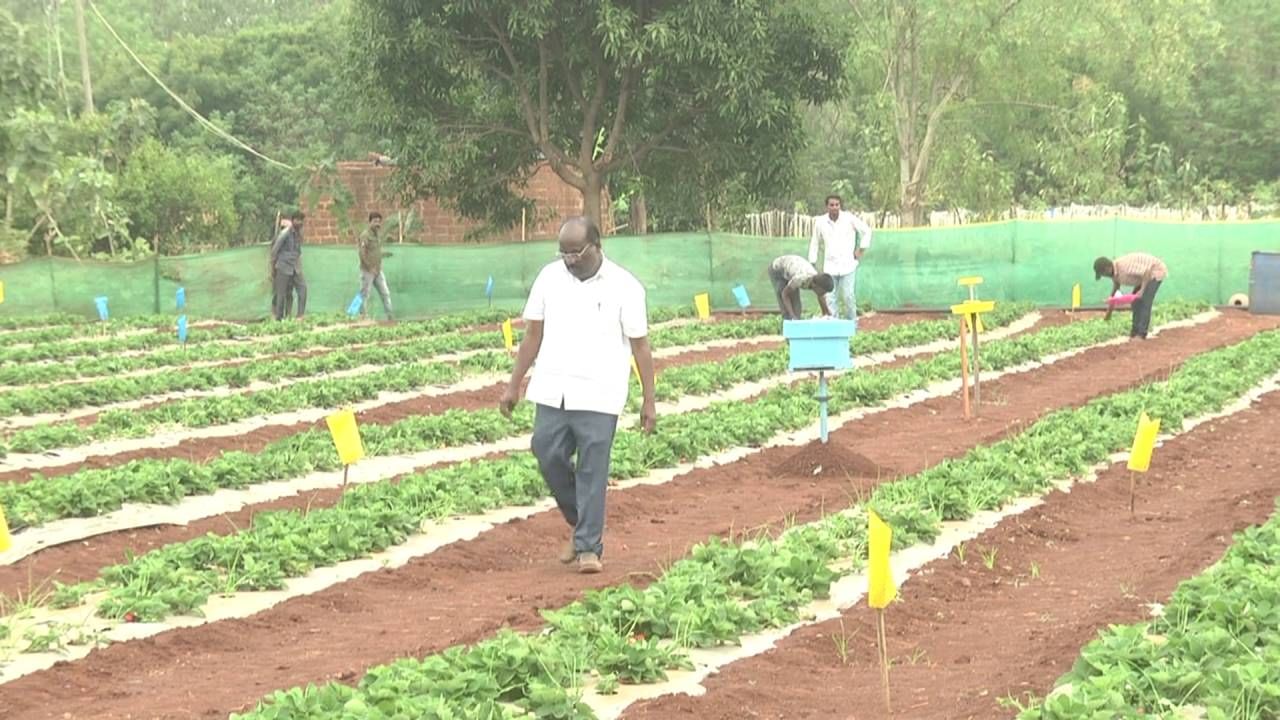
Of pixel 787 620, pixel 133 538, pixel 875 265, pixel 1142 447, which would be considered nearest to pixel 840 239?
pixel 875 265

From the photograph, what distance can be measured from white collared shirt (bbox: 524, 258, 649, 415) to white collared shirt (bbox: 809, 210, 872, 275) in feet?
37.9

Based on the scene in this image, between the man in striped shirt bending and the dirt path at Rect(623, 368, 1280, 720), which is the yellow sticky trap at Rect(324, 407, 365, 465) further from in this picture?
the man in striped shirt bending

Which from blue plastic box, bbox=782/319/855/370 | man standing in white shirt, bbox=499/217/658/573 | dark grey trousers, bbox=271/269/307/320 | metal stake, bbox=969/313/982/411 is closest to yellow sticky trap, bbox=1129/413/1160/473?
blue plastic box, bbox=782/319/855/370

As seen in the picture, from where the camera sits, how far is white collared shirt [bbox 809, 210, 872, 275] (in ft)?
64.6

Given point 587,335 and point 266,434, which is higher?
point 587,335

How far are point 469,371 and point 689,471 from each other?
21.2 feet

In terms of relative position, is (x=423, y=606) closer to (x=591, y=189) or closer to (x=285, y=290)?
(x=285, y=290)

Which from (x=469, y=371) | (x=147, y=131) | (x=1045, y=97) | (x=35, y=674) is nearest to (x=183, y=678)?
(x=35, y=674)

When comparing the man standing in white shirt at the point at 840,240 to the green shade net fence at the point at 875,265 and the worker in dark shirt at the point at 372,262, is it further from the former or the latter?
the green shade net fence at the point at 875,265

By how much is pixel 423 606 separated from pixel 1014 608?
8.38ft

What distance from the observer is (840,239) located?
1970 centimetres

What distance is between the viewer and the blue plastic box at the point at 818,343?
37.2 ft

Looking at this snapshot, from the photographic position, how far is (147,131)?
42.8 metres

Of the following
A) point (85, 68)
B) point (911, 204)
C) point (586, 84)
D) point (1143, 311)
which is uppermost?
point (85, 68)
